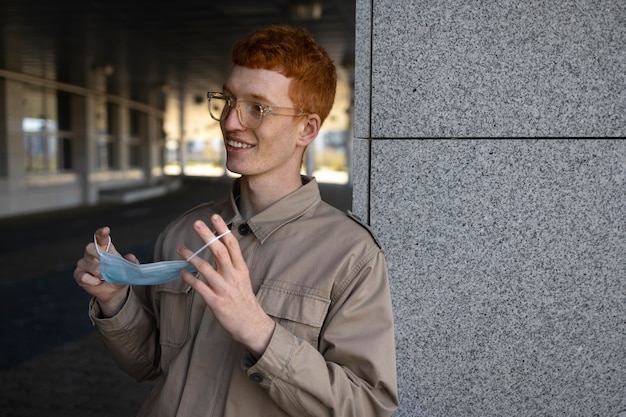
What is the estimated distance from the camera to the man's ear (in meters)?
1.79

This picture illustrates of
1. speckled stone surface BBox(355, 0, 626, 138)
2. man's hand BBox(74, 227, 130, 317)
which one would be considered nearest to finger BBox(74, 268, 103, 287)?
man's hand BBox(74, 227, 130, 317)

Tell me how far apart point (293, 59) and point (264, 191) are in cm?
40

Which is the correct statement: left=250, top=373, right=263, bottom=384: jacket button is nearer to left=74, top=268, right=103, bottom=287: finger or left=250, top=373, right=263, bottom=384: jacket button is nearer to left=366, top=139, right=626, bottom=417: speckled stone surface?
left=74, top=268, right=103, bottom=287: finger

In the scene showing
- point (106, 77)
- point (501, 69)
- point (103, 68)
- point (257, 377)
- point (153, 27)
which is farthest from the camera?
point (106, 77)

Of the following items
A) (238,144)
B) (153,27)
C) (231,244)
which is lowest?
(231,244)

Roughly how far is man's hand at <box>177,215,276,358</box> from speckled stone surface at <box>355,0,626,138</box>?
4.30 ft

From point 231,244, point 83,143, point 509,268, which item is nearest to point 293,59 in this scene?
point 231,244

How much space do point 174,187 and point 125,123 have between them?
5368 mm

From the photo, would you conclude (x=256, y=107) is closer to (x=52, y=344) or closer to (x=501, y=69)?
(x=501, y=69)

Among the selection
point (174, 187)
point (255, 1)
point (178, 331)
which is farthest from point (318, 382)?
point (174, 187)

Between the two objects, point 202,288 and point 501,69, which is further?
point 501,69

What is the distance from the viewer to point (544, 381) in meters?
2.50

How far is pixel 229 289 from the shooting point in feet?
4.47

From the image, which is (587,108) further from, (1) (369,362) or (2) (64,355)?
(2) (64,355)
